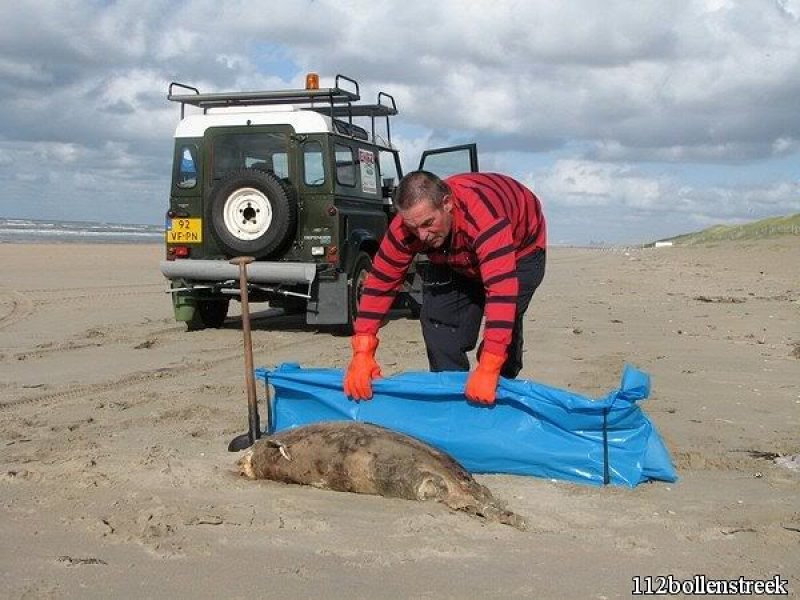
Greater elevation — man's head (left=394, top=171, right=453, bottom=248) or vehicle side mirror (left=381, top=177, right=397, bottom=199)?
vehicle side mirror (left=381, top=177, right=397, bottom=199)

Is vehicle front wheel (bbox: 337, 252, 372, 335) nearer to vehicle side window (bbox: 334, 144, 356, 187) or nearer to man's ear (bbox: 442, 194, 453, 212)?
vehicle side window (bbox: 334, 144, 356, 187)

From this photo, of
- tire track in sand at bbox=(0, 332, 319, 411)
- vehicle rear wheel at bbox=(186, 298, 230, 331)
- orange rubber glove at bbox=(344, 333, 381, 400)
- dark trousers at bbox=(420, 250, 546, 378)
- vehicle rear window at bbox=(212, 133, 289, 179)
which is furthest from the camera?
vehicle rear wheel at bbox=(186, 298, 230, 331)

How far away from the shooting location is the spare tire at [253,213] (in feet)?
32.5

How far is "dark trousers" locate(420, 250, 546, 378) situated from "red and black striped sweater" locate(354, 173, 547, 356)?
0.14 metres

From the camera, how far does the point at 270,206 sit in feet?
32.6

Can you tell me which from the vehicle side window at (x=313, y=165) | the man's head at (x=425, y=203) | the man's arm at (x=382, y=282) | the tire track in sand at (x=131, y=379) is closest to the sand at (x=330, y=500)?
the tire track in sand at (x=131, y=379)

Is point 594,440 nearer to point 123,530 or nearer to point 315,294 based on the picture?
point 123,530

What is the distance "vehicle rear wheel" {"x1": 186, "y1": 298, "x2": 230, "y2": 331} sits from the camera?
10.9 metres

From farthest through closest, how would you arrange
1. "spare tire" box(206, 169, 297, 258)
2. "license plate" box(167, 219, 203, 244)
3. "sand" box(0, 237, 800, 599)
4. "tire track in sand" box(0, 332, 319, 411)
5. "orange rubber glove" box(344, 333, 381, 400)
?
1. "license plate" box(167, 219, 203, 244)
2. "spare tire" box(206, 169, 297, 258)
3. "tire track in sand" box(0, 332, 319, 411)
4. "orange rubber glove" box(344, 333, 381, 400)
5. "sand" box(0, 237, 800, 599)

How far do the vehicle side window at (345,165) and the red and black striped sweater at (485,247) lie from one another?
17.3 ft

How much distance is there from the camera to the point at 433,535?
3.79 m

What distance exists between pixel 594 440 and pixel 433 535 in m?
1.16

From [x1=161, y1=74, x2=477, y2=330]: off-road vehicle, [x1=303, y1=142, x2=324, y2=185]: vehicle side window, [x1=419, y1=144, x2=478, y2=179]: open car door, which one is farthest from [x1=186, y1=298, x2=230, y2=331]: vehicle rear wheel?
[x1=419, y1=144, x2=478, y2=179]: open car door

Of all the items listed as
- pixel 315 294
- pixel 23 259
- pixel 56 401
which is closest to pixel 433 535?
pixel 56 401
